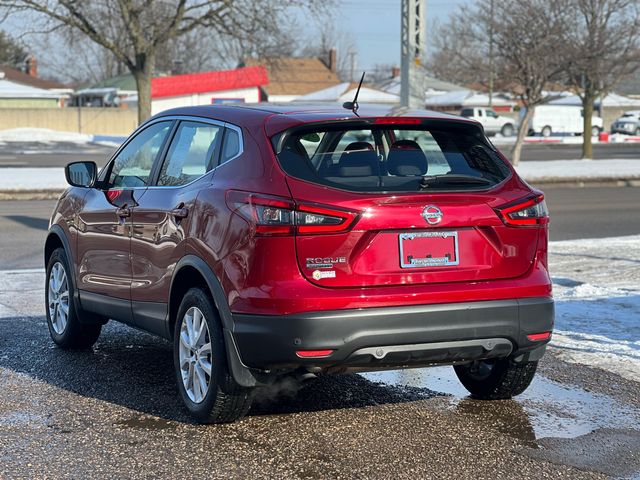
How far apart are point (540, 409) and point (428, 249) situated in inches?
56.4

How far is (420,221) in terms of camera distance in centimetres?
517

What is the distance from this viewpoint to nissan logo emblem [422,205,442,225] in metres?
5.18

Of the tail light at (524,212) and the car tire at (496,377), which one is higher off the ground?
the tail light at (524,212)

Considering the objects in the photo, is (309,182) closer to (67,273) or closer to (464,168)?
(464,168)

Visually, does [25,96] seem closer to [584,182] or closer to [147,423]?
[584,182]

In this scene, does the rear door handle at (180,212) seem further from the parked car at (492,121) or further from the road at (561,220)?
the parked car at (492,121)

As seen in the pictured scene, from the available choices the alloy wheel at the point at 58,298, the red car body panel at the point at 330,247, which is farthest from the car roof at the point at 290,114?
the alloy wheel at the point at 58,298

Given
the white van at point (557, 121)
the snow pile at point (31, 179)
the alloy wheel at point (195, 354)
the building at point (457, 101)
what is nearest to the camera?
the alloy wheel at point (195, 354)

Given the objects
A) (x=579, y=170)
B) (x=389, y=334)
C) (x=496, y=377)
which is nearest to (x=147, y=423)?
(x=389, y=334)

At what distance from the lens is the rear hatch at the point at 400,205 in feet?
16.6

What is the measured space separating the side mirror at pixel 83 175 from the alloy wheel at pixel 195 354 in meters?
1.82

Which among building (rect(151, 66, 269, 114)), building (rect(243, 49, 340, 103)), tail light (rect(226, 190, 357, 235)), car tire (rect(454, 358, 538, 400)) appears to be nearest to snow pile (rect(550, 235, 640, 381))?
car tire (rect(454, 358, 538, 400))

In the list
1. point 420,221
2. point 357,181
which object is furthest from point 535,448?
point 357,181

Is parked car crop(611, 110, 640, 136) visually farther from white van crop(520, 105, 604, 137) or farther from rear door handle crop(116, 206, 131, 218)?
rear door handle crop(116, 206, 131, 218)
